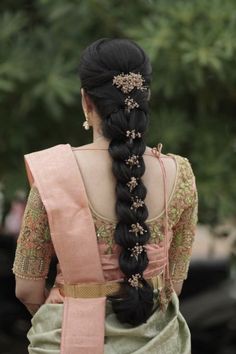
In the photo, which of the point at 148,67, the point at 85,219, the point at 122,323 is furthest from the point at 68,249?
the point at 148,67

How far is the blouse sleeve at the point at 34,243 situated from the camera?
2.40 meters

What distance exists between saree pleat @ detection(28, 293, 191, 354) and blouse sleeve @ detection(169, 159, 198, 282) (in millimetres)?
212

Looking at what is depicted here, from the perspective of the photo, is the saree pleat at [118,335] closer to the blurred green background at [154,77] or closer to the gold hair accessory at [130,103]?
the gold hair accessory at [130,103]

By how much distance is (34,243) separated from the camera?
2.44 metres

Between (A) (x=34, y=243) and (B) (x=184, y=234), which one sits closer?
(A) (x=34, y=243)

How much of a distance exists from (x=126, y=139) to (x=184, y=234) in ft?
1.30

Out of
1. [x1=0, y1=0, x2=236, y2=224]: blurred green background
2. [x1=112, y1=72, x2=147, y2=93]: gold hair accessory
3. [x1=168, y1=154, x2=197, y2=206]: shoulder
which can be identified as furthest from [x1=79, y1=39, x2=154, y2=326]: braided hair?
[x1=0, y1=0, x2=236, y2=224]: blurred green background

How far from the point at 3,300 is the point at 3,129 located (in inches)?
75.3

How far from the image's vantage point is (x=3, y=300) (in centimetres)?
576

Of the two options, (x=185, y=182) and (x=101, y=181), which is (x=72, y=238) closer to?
(x=101, y=181)

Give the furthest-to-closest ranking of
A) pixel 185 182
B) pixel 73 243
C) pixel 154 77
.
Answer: pixel 154 77 < pixel 185 182 < pixel 73 243

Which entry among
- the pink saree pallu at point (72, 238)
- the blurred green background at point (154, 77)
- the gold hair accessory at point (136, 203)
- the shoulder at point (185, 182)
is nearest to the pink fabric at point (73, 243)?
the pink saree pallu at point (72, 238)

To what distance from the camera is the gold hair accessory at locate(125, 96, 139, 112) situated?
2396mm

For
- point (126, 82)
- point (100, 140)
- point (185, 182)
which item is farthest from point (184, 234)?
point (126, 82)
